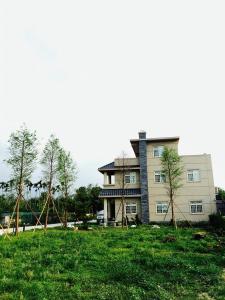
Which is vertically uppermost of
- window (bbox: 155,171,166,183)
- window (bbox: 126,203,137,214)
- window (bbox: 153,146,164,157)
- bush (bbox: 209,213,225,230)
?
window (bbox: 153,146,164,157)

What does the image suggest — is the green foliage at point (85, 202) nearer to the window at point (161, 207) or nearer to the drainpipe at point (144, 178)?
the drainpipe at point (144, 178)

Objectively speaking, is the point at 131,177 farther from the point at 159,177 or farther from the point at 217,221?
the point at 217,221

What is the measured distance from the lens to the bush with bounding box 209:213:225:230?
2402cm

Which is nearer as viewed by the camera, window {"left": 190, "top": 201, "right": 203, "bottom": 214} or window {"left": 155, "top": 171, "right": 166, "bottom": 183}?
window {"left": 190, "top": 201, "right": 203, "bottom": 214}

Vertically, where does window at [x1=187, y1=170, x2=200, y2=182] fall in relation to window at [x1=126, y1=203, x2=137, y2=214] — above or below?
above

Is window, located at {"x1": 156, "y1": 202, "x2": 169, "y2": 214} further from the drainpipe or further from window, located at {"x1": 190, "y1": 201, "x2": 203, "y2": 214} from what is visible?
window, located at {"x1": 190, "y1": 201, "x2": 203, "y2": 214}

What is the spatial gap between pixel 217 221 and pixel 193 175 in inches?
234

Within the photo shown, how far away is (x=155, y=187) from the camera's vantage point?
30.6 meters

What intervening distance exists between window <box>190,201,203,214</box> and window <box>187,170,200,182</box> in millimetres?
2285

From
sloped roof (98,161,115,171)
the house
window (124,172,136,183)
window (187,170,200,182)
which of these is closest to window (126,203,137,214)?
the house

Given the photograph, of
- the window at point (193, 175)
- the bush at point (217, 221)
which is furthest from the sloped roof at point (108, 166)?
the bush at point (217, 221)

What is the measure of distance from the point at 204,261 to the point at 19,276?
647 cm

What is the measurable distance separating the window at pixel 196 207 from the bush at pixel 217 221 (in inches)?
71.2

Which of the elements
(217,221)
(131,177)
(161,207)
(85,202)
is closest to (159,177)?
(131,177)
